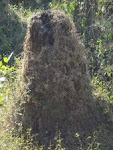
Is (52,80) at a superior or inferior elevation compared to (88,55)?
inferior

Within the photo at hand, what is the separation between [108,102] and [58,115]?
823 millimetres

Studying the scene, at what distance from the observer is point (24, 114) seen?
5172mm

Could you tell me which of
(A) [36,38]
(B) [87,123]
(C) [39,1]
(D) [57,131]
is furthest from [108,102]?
(C) [39,1]

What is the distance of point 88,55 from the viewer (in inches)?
→ 276

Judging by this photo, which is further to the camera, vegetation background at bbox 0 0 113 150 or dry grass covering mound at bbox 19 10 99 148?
dry grass covering mound at bbox 19 10 99 148

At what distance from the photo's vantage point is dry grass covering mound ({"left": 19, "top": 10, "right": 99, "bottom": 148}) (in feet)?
16.7

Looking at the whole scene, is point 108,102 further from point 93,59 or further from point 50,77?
point 93,59

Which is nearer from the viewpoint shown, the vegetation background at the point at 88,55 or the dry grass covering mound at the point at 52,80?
the vegetation background at the point at 88,55

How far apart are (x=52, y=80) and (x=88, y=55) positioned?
→ 6.70 ft

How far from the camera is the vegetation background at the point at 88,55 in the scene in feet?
16.2

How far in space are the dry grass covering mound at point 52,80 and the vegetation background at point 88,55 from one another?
21cm

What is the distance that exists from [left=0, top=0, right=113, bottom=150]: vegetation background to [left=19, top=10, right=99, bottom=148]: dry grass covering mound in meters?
0.21

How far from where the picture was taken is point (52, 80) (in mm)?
5098

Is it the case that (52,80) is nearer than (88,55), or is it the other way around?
(52,80)
